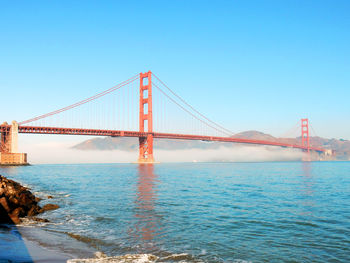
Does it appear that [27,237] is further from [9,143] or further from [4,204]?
[9,143]

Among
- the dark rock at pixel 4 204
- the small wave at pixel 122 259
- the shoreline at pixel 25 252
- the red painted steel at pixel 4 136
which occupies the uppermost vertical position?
the red painted steel at pixel 4 136

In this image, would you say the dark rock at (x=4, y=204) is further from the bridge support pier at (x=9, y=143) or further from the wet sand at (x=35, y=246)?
the bridge support pier at (x=9, y=143)

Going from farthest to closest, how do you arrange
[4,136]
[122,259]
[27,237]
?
[4,136] < [27,237] < [122,259]

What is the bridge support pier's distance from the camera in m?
63.1

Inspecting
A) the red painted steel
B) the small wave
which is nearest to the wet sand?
the small wave

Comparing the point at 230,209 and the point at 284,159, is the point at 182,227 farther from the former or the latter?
the point at 284,159

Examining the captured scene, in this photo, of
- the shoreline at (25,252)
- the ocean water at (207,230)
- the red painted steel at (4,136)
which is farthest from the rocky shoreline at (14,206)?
the red painted steel at (4,136)

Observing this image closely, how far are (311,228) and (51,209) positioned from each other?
10.4m

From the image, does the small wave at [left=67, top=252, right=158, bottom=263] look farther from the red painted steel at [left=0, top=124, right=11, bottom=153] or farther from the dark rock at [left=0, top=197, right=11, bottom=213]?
the red painted steel at [left=0, top=124, right=11, bottom=153]

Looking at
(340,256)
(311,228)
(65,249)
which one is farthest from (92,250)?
(311,228)

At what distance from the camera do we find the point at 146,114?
82.1 metres

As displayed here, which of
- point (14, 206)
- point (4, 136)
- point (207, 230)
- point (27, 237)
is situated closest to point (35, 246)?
point (27, 237)

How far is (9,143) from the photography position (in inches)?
2518

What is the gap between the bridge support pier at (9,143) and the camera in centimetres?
6311
